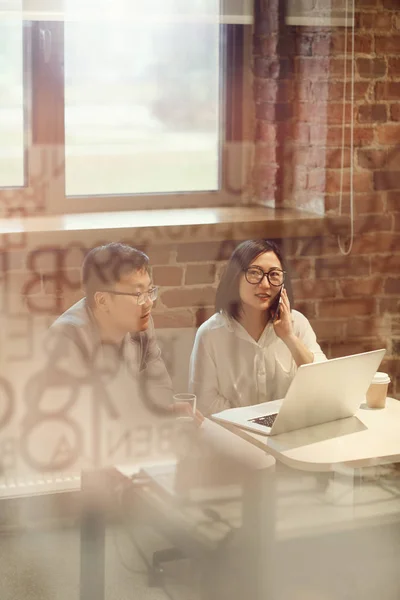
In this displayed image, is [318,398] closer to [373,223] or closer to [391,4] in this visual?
[373,223]

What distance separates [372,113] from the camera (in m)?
3.31

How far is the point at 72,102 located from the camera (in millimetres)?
3080

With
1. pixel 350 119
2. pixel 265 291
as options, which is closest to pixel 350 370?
pixel 265 291

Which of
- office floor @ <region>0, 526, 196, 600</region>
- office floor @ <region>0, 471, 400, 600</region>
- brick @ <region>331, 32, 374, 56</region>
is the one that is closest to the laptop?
office floor @ <region>0, 471, 400, 600</region>

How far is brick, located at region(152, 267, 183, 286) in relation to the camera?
3.14m

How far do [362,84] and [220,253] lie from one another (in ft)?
2.50

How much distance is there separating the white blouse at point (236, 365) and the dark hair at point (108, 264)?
0.28 m

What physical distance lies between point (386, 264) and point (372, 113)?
1.79ft

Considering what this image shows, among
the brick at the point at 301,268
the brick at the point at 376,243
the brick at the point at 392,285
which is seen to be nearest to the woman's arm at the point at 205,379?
the brick at the point at 301,268

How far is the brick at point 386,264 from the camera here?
3.45m

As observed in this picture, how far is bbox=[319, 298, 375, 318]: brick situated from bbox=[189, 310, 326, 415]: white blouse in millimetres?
571

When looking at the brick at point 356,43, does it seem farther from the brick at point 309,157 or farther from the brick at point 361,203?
the brick at point 361,203

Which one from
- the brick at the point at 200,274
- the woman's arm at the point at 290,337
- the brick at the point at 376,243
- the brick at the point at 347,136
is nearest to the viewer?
the woman's arm at the point at 290,337

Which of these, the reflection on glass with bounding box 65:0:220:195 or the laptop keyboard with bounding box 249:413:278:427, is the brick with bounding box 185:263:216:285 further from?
the laptop keyboard with bounding box 249:413:278:427
